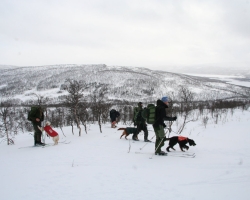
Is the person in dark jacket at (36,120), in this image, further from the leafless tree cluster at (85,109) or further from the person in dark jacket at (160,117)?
the person in dark jacket at (160,117)

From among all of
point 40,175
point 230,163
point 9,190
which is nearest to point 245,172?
point 230,163

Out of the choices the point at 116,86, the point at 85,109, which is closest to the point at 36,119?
the point at 85,109

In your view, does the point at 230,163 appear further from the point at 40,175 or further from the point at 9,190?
the point at 9,190

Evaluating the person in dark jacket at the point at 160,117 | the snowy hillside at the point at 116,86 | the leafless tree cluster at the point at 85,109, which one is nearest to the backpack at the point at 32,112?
the leafless tree cluster at the point at 85,109

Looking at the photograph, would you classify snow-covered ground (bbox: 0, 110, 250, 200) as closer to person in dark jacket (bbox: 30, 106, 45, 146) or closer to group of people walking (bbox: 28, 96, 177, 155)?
group of people walking (bbox: 28, 96, 177, 155)

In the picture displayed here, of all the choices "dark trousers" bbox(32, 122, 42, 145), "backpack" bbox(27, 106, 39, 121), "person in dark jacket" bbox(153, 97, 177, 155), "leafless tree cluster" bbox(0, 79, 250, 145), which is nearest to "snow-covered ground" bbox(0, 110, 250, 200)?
"person in dark jacket" bbox(153, 97, 177, 155)

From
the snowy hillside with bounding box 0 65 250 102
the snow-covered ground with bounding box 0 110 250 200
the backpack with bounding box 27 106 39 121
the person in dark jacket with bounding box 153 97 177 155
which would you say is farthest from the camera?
the snowy hillside with bounding box 0 65 250 102

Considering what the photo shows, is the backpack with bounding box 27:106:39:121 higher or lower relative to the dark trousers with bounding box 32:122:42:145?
higher

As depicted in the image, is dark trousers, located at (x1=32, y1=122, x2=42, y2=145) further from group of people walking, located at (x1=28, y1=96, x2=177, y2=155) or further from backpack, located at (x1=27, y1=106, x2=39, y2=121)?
backpack, located at (x1=27, y1=106, x2=39, y2=121)

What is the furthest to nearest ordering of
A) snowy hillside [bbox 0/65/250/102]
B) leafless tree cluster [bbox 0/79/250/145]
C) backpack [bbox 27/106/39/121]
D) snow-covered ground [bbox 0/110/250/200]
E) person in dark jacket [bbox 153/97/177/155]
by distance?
1. snowy hillside [bbox 0/65/250/102]
2. leafless tree cluster [bbox 0/79/250/145]
3. backpack [bbox 27/106/39/121]
4. person in dark jacket [bbox 153/97/177/155]
5. snow-covered ground [bbox 0/110/250/200]

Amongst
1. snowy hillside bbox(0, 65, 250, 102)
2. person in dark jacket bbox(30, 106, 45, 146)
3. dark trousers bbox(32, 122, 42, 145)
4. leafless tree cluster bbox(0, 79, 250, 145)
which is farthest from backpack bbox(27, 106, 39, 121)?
snowy hillside bbox(0, 65, 250, 102)

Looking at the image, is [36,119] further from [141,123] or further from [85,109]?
[85,109]

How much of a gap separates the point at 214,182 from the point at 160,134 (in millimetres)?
2387

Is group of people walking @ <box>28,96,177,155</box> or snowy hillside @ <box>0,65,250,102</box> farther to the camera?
snowy hillside @ <box>0,65,250,102</box>
